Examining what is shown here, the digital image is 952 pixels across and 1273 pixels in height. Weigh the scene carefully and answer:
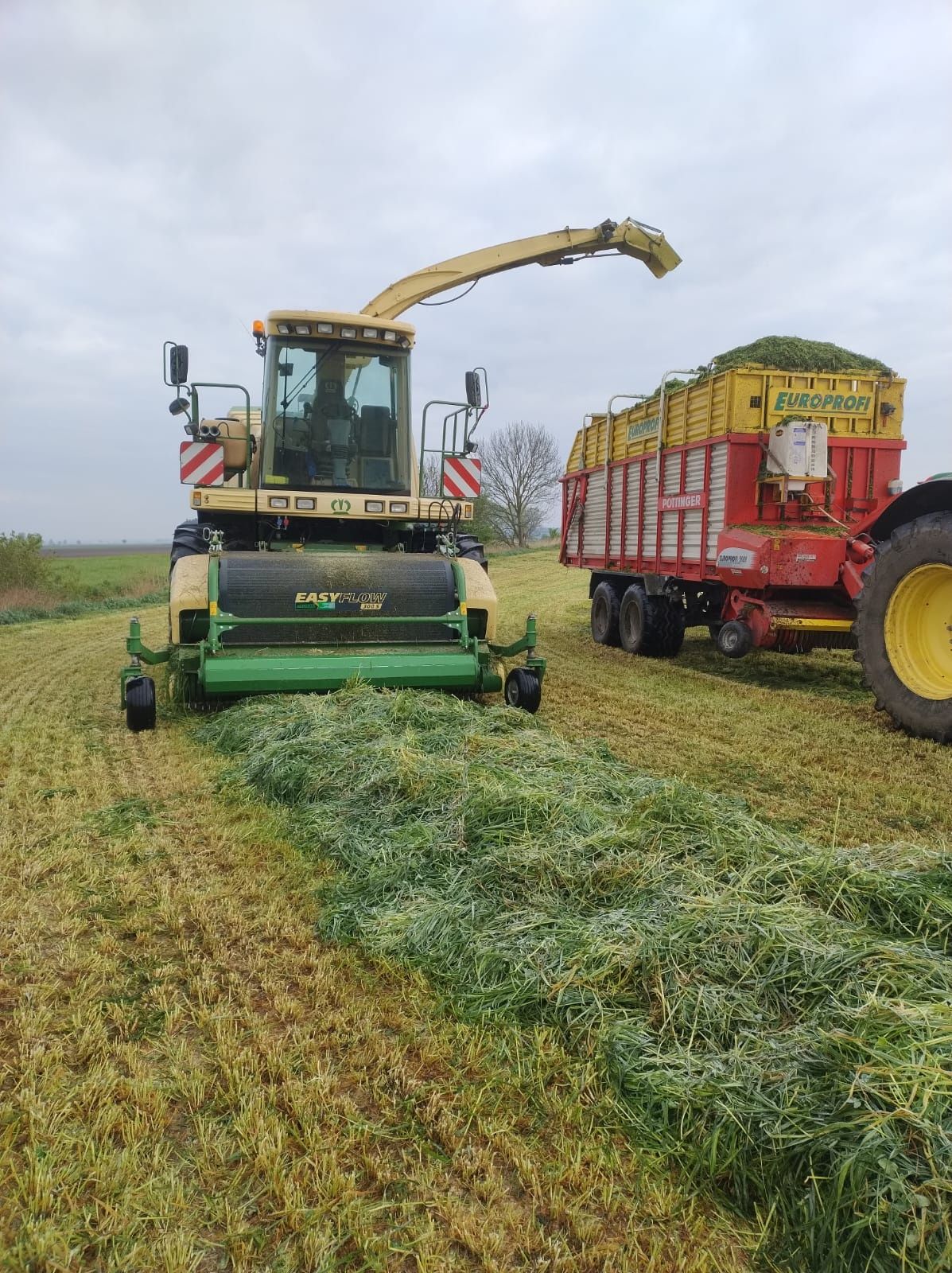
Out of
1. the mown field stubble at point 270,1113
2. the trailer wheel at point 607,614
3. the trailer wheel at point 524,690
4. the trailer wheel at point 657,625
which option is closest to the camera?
the mown field stubble at point 270,1113

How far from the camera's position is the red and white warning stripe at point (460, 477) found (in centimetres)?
789

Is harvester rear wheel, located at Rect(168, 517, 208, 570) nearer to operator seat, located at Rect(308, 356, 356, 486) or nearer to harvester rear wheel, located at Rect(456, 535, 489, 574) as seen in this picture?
operator seat, located at Rect(308, 356, 356, 486)

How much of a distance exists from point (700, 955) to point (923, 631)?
4.31m

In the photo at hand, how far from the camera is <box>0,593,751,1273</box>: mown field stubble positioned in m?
1.67

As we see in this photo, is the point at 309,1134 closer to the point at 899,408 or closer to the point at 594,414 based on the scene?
the point at 899,408

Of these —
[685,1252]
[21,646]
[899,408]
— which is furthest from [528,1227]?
[21,646]

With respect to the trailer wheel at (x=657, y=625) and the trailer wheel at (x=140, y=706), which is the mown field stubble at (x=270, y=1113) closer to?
the trailer wheel at (x=140, y=706)

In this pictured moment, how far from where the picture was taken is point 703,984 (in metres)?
2.29

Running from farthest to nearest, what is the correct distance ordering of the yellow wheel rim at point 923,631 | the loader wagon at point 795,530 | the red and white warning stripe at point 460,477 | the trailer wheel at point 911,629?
the red and white warning stripe at point 460,477
the loader wagon at point 795,530
the yellow wheel rim at point 923,631
the trailer wheel at point 911,629

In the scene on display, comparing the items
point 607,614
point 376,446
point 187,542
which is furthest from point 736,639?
point 187,542

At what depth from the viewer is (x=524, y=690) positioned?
20.3 ft

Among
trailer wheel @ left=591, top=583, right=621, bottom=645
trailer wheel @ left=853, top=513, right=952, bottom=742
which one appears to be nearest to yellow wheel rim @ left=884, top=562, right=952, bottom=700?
trailer wheel @ left=853, top=513, right=952, bottom=742

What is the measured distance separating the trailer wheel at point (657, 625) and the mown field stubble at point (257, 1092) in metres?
5.41

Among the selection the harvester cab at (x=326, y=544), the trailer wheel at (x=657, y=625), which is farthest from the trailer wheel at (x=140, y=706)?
the trailer wheel at (x=657, y=625)
